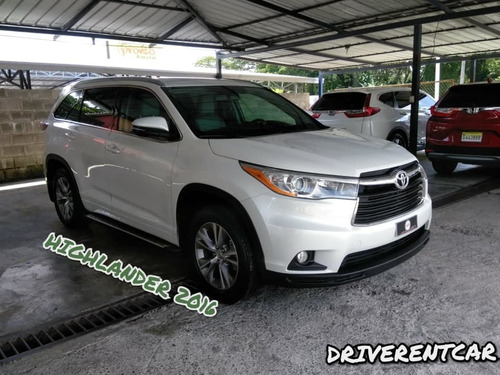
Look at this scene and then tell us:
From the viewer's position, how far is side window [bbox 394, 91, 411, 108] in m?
9.40

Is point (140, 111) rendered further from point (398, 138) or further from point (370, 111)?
point (398, 138)

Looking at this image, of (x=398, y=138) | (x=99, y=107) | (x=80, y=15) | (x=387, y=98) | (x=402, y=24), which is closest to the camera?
(x=99, y=107)

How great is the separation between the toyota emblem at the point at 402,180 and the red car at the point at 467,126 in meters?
4.53

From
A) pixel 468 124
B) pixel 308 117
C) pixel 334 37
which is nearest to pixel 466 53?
pixel 334 37

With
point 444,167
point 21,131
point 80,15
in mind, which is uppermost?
point 80,15

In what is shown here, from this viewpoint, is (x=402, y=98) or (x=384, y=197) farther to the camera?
(x=402, y=98)

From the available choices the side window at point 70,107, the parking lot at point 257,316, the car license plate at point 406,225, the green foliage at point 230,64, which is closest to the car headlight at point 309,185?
the car license plate at point 406,225

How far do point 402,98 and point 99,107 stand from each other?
7.09 metres

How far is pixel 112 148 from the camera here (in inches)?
161

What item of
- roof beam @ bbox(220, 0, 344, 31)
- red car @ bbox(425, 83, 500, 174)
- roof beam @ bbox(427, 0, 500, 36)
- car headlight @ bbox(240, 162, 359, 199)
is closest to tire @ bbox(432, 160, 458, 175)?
red car @ bbox(425, 83, 500, 174)

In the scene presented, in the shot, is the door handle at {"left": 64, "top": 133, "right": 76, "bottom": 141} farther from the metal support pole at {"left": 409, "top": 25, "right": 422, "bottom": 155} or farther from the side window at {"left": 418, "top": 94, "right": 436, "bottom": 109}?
the side window at {"left": 418, "top": 94, "right": 436, "bottom": 109}

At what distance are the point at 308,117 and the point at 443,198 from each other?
3.13 metres

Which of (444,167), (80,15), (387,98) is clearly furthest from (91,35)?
(444,167)

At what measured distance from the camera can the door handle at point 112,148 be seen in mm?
4012
